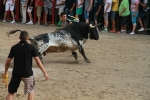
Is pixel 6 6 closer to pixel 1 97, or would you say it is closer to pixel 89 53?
pixel 89 53

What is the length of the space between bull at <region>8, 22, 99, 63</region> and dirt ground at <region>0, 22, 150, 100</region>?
0.44 metres

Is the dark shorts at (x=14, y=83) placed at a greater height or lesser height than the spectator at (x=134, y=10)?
lesser

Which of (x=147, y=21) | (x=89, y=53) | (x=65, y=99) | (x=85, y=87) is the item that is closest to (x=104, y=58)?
(x=89, y=53)

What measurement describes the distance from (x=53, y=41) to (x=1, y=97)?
376 centimetres

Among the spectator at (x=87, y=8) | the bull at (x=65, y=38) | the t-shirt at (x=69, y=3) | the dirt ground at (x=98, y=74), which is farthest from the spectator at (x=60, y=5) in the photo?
the bull at (x=65, y=38)

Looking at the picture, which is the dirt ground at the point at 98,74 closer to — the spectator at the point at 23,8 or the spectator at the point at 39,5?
the spectator at the point at 39,5

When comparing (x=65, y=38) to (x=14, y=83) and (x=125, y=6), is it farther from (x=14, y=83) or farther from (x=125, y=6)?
(x=125, y=6)

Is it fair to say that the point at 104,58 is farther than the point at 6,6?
No

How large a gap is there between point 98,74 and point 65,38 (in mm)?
1699

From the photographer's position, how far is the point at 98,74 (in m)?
10.4

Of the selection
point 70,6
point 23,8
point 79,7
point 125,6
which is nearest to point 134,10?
point 125,6

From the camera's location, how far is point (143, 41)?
1673 centimetres

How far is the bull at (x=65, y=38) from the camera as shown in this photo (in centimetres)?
1139

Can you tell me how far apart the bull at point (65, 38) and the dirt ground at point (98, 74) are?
1.43ft
